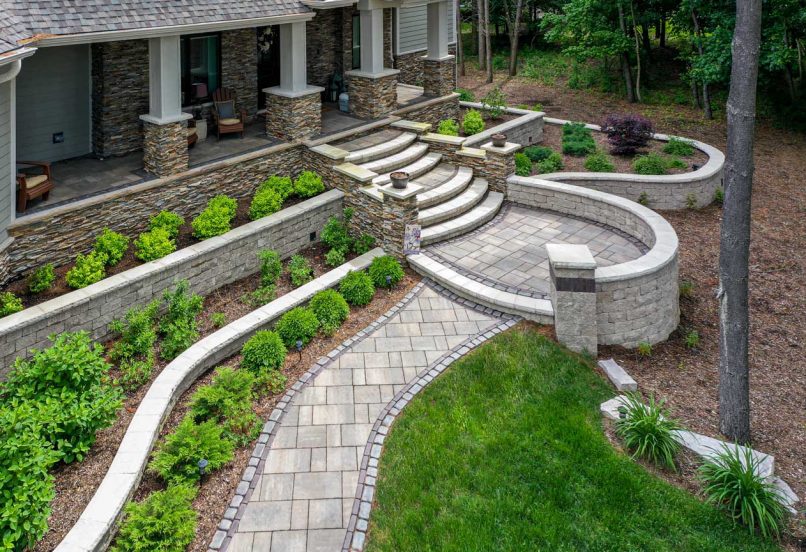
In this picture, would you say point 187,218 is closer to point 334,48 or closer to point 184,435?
point 184,435

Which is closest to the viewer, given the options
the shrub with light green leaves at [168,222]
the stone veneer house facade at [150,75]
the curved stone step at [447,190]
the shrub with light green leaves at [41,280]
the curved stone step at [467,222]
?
the shrub with light green leaves at [41,280]

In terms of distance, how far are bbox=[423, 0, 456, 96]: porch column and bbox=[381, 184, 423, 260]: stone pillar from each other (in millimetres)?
7590

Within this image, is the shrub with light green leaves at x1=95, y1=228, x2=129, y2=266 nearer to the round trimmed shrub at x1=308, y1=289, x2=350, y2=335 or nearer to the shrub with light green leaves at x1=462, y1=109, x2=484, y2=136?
the round trimmed shrub at x1=308, y1=289, x2=350, y2=335

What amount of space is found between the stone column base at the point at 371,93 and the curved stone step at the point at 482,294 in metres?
5.87

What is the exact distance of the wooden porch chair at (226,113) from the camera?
1466 centimetres

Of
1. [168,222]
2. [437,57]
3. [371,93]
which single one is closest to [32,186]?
[168,222]

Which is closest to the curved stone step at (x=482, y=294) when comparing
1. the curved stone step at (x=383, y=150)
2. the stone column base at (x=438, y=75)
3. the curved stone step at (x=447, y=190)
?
the curved stone step at (x=447, y=190)

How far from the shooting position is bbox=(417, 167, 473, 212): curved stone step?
13.5 meters

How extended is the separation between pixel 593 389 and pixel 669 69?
19.9 m

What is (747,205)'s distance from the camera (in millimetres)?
8070

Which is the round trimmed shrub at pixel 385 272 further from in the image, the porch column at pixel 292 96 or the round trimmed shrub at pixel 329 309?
the porch column at pixel 292 96

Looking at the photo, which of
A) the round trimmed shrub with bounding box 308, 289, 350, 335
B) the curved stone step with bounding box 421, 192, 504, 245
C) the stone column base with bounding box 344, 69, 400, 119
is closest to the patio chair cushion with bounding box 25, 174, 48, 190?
the round trimmed shrub with bounding box 308, 289, 350, 335

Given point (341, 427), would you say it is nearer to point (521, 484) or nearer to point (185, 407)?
point (185, 407)

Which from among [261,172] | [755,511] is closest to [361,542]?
[755,511]
